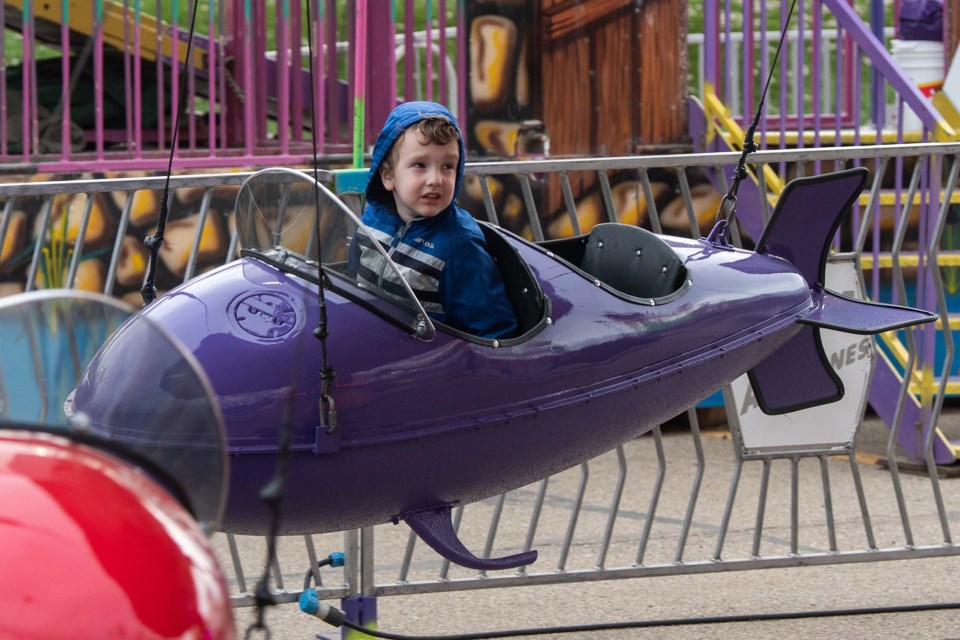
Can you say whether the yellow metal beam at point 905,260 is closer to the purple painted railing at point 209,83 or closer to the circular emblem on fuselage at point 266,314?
the purple painted railing at point 209,83

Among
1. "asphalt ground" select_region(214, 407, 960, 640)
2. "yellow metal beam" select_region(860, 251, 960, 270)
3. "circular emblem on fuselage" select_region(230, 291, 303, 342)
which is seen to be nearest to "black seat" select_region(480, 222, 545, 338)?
"circular emblem on fuselage" select_region(230, 291, 303, 342)

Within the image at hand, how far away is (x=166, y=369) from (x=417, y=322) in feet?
3.49

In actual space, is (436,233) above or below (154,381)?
above

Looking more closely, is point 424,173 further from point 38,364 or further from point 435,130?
point 38,364

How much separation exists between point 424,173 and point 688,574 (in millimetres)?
1916

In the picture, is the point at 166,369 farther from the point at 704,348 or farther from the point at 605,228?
the point at 605,228

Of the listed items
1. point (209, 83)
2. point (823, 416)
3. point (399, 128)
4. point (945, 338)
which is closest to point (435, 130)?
point (399, 128)

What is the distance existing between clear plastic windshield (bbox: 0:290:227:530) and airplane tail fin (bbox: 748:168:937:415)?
6.81ft

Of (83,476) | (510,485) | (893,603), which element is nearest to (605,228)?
(510,485)

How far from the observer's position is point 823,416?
15.1 feet

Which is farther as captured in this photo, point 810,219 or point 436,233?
point 810,219

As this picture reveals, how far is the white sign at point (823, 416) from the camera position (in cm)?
458

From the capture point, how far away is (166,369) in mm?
2170

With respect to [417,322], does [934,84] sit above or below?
above
